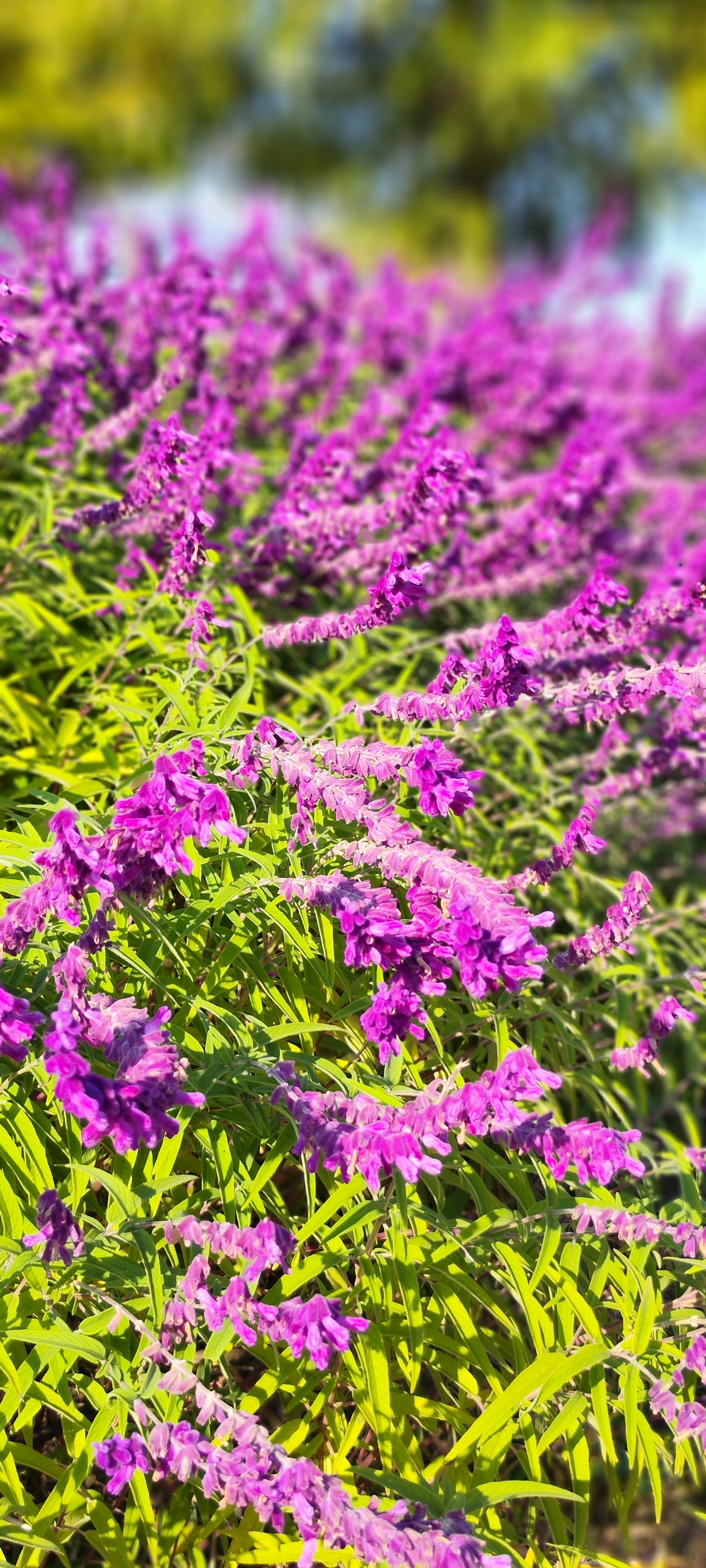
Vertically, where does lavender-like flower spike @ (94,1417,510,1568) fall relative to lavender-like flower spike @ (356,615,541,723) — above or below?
below

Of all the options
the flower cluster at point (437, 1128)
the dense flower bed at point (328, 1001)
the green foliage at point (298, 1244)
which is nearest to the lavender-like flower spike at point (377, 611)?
the dense flower bed at point (328, 1001)

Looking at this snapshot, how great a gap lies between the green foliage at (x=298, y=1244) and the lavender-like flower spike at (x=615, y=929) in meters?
0.17

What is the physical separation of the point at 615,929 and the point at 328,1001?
2.11 feet

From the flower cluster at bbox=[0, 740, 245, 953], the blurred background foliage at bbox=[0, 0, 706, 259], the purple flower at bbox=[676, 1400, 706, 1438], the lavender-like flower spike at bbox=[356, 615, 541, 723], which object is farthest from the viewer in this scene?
the blurred background foliage at bbox=[0, 0, 706, 259]

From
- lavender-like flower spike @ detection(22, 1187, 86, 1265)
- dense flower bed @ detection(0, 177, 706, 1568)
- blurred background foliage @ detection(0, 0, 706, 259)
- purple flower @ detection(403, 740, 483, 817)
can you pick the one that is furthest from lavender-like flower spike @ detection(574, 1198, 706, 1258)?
blurred background foliage @ detection(0, 0, 706, 259)

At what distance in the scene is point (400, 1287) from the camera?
211 centimetres

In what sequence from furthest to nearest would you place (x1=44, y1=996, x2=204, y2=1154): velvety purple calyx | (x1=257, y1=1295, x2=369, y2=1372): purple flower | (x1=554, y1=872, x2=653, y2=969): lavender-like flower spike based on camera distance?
(x1=554, y1=872, x2=653, y2=969): lavender-like flower spike
(x1=257, y1=1295, x2=369, y2=1372): purple flower
(x1=44, y1=996, x2=204, y2=1154): velvety purple calyx

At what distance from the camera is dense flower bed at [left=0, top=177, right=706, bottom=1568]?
1787 mm

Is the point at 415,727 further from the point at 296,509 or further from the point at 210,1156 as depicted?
the point at 210,1156

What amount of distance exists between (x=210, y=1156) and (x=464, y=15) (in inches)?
1103

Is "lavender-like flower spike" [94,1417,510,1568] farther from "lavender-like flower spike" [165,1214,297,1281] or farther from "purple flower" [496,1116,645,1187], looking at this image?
"purple flower" [496,1116,645,1187]

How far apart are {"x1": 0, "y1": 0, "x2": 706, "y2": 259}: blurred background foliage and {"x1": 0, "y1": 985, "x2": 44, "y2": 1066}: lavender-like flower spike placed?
25.8m

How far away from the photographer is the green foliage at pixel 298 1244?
1.96 m

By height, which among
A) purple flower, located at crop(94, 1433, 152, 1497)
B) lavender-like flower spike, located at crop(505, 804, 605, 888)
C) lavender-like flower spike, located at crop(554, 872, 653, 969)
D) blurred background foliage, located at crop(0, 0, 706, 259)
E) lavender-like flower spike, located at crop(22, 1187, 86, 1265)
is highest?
blurred background foliage, located at crop(0, 0, 706, 259)
